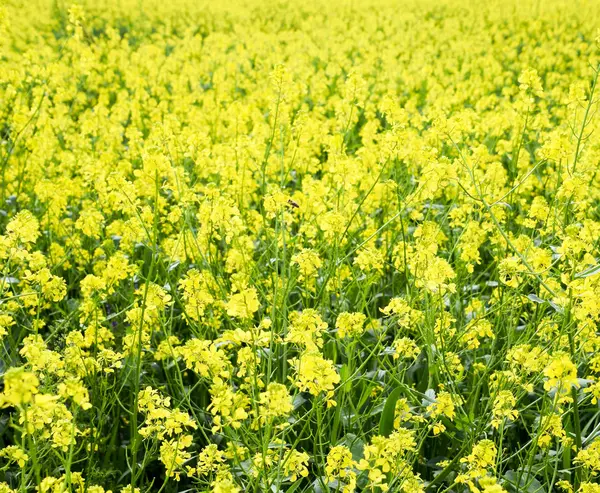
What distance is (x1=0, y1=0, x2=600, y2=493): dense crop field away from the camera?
2223 millimetres

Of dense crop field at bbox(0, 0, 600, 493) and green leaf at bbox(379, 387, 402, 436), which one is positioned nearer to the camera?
dense crop field at bbox(0, 0, 600, 493)

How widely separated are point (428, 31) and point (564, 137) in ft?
37.5

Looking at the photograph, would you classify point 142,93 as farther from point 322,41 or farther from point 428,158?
point 322,41

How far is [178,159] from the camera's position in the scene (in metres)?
4.41

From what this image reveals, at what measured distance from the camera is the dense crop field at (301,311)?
2223 mm

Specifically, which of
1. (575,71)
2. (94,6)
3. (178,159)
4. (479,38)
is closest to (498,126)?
(178,159)

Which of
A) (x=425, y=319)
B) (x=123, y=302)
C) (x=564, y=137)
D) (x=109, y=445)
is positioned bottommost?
(x=109, y=445)

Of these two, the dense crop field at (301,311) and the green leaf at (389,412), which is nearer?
the dense crop field at (301,311)

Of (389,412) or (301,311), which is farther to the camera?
(301,311)

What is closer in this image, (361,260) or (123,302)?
(361,260)

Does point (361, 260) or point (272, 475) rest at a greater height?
point (361, 260)

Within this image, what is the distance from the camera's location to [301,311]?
3.39m

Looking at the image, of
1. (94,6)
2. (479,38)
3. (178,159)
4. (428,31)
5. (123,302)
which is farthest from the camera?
(94,6)

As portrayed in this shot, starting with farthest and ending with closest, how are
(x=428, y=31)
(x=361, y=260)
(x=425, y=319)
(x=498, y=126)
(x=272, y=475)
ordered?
(x=428, y=31), (x=498, y=126), (x=361, y=260), (x=425, y=319), (x=272, y=475)
